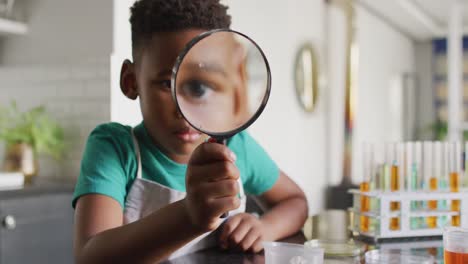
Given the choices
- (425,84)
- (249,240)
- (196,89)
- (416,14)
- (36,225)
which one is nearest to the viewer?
(196,89)

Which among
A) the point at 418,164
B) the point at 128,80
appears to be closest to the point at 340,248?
the point at 418,164

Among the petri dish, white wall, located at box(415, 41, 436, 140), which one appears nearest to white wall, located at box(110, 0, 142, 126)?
the petri dish

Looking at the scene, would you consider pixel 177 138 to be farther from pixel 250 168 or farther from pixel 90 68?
pixel 90 68

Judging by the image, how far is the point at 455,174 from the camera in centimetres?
111

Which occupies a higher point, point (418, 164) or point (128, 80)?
point (128, 80)

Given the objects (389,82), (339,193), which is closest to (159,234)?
(339,193)

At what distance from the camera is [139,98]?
0.91 meters

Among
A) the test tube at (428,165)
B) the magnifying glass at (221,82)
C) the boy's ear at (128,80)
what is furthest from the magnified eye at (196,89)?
the test tube at (428,165)

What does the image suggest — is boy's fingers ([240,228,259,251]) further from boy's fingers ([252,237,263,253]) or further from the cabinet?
the cabinet

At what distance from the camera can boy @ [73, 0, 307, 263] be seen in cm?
63

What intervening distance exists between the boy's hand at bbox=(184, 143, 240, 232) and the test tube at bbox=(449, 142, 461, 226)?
25.5 inches

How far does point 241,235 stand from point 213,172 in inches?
14.5

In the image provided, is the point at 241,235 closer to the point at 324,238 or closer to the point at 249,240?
the point at 249,240

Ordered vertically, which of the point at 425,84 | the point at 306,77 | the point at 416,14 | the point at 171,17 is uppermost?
the point at 416,14
